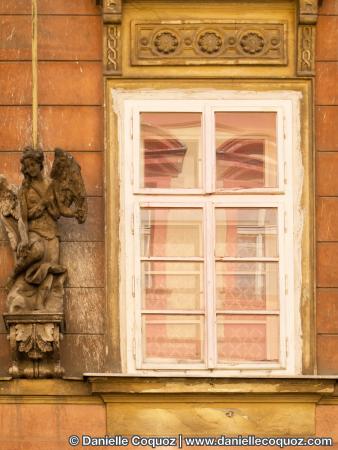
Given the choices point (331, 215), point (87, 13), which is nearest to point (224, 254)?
point (331, 215)

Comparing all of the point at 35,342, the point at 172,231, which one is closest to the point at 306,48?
the point at 172,231

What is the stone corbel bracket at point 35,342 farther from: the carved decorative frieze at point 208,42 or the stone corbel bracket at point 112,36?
the carved decorative frieze at point 208,42

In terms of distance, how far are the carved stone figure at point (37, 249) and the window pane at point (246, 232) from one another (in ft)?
2.91

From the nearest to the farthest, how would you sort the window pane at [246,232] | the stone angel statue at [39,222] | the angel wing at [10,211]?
the stone angel statue at [39,222] < the angel wing at [10,211] < the window pane at [246,232]

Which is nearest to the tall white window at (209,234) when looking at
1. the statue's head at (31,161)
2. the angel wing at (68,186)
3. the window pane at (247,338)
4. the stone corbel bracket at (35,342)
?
the window pane at (247,338)

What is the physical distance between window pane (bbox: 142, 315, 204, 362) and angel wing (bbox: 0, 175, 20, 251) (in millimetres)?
964

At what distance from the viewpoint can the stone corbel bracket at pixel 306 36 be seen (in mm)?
14844

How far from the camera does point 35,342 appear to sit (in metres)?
14.4

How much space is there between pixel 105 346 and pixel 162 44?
6.39ft

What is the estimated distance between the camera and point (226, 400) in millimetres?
14461

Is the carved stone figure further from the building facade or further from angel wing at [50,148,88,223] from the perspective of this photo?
the building facade

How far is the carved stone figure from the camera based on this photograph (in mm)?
14414

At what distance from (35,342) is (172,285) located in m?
0.96

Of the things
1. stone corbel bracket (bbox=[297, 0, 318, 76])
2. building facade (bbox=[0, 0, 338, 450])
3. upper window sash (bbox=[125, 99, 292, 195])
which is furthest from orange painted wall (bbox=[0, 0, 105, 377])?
stone corbel bracket (bbox=[297, 0, 318, 76])
